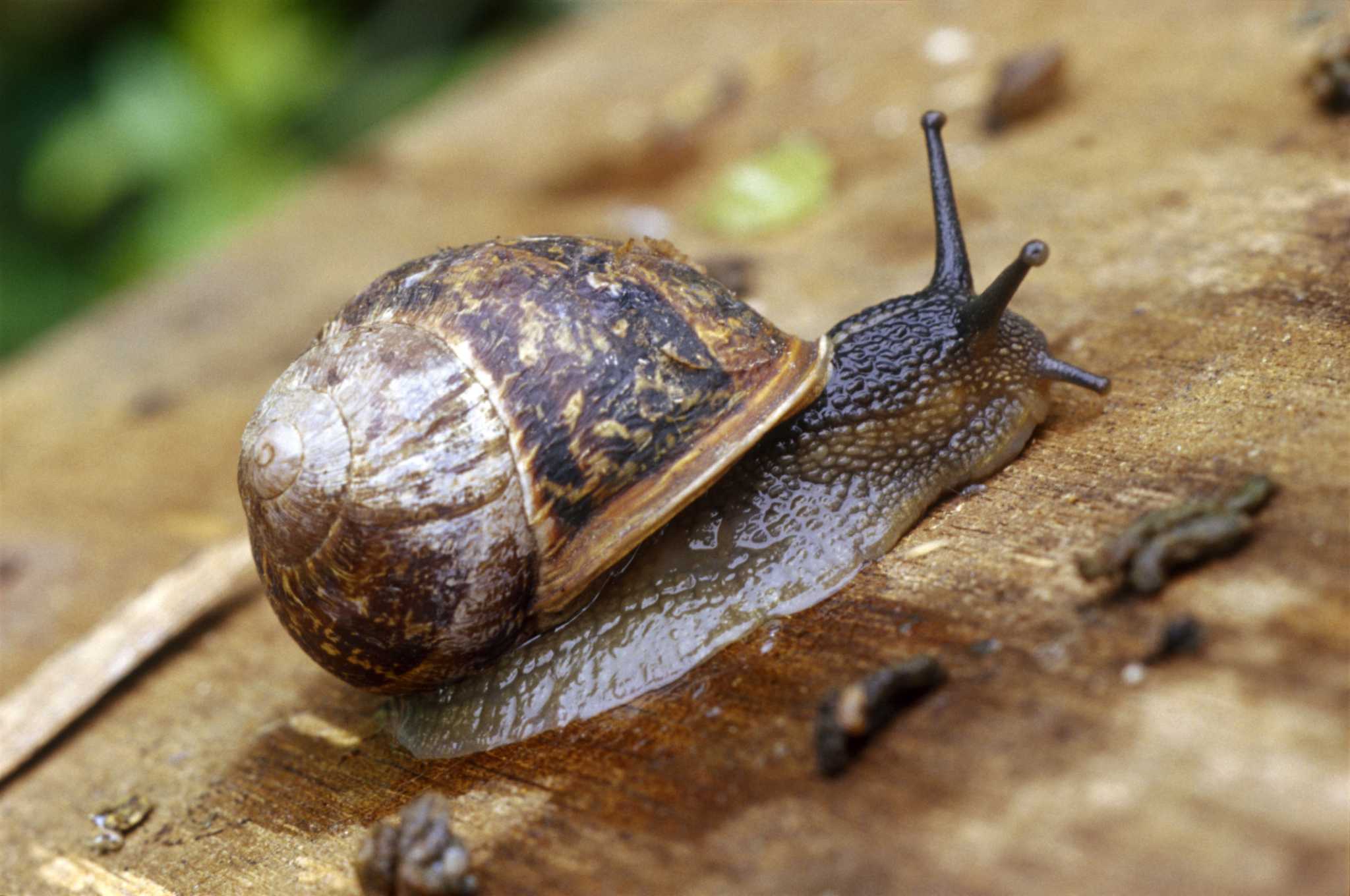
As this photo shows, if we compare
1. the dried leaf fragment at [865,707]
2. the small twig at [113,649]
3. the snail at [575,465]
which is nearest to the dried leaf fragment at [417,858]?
the snail at [575,465]

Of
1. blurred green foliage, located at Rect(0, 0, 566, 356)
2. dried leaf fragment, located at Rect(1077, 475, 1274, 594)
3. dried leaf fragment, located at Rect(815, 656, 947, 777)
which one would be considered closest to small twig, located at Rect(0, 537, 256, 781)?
dried leaf fragment, located at Rect(815, 656, 947, 777)

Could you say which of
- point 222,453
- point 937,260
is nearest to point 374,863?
point 937,260

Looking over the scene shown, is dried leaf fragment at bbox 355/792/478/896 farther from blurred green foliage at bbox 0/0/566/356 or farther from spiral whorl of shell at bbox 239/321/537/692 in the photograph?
blurred green foliage at bbox 0/0/566/356

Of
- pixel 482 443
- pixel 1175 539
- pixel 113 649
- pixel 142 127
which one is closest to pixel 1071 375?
pixel 1175 539

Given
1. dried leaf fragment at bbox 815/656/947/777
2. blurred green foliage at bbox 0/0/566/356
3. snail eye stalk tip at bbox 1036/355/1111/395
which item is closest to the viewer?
dried leaf fragment at bbox 815/656/947/777

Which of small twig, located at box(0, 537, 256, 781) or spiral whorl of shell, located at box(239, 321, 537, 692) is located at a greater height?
spiral whorl of shell, located at box(239, 321, 537, 692)

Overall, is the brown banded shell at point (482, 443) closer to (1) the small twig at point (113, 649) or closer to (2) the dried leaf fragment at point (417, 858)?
(2) the dried leaf fragment at point (417, 858)
